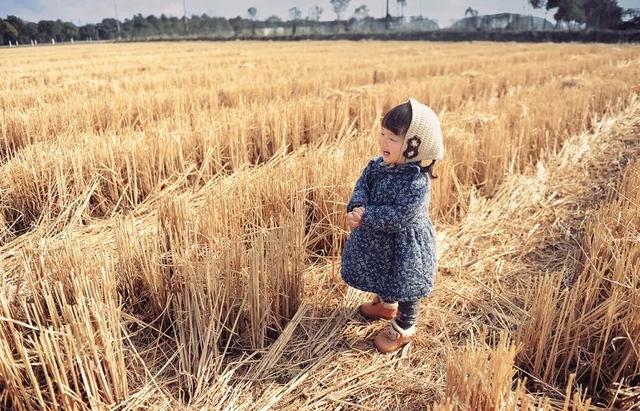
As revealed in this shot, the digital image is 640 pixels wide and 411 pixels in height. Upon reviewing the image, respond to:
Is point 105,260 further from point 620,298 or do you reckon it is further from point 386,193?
point 620,298

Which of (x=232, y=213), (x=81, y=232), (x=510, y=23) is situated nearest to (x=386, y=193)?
(x=232, y=213)

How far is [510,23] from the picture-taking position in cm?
4409

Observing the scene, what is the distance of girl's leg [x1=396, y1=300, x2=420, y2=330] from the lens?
5.59 ft

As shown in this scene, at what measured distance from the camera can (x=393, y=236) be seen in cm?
170

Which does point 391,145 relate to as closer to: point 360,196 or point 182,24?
point 360,196

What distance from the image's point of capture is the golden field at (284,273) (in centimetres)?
137

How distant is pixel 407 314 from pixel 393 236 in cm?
31

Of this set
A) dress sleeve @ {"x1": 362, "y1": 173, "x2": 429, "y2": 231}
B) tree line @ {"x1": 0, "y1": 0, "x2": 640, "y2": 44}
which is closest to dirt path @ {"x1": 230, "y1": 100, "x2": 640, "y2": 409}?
dress sleeve @ {"x1": 362, "y1": 173, "x2": 429, "y2": 231}

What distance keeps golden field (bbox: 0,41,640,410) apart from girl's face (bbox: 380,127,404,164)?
530 millimetres

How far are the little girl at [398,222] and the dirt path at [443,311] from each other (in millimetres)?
133

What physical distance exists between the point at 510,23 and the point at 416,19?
4423cm

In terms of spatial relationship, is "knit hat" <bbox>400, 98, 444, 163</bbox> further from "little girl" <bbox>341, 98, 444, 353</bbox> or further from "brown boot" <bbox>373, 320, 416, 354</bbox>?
"brown boot" <bbox>373, 320, 416, 354</bbox>

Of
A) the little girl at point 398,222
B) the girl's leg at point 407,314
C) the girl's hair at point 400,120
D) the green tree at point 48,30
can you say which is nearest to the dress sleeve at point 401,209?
the little girl at point 398,222

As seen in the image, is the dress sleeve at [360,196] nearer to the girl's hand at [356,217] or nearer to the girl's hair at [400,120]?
the girl's hand at [356,217]
